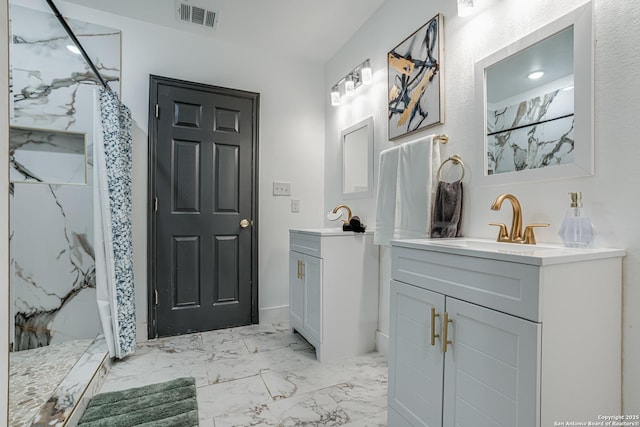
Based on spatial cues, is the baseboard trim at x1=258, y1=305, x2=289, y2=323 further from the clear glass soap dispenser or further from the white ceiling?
the white ceiling

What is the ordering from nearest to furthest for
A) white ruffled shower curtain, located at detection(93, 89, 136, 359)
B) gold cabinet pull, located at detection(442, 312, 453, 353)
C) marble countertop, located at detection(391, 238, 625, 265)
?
marble countertop, located at detection(391, 238, 625, 265), gold cabinet pull, located at detection(442, 312, 453, 353), white ruffled shower curtain, located at detection(93, 89, 136, 359)

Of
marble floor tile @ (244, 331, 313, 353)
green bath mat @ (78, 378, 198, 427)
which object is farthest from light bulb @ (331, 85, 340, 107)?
green bath mat @ (78, 378, 198, 427)

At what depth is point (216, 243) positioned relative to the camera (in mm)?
2553

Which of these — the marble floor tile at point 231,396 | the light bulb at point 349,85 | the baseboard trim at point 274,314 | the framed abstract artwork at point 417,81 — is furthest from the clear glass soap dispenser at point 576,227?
the baseboard trim at point 274,314

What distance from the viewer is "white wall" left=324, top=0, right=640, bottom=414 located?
0.95m

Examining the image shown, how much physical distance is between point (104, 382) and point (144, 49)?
236 centimetres

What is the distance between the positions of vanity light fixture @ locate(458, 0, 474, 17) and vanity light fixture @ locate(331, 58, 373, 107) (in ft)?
2.83

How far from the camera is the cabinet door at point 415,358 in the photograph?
1.11m

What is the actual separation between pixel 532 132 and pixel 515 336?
85 cm

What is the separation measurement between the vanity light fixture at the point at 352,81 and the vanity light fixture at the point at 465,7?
2.83 feet

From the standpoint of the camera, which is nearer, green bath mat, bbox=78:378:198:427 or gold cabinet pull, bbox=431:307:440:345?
gold cabinet pull, bbox=431:307:440:345

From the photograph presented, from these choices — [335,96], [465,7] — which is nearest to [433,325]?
[465,7]

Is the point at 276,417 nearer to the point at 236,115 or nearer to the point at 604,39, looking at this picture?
the point at 604,39

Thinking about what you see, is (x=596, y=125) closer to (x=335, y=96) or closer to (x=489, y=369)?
(x=489, y=369)
